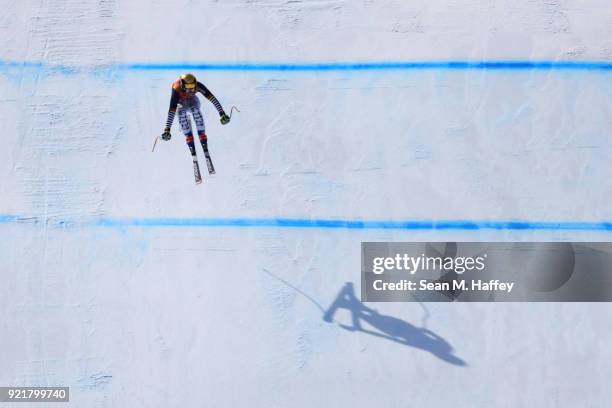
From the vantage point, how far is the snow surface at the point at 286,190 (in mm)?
3615

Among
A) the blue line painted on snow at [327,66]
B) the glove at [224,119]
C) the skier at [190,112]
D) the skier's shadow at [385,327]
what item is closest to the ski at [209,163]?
the skier at [190,112]

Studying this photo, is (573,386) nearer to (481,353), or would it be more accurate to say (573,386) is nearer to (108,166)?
(481,353)

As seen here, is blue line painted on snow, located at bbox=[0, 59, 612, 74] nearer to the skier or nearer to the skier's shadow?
the skier

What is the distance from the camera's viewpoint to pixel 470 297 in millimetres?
3658

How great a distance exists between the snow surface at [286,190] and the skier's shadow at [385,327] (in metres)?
0.02

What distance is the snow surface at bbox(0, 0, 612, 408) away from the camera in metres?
3.62

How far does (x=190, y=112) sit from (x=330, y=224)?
4.02 feet

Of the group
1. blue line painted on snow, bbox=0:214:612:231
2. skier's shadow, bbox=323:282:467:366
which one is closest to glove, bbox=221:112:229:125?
blue line painted on snow, bbox=0:214:612:231

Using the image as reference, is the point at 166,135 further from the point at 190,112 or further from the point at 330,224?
the point at 330,224

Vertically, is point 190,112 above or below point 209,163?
above

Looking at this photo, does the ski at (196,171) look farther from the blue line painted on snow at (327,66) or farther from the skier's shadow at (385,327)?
the skier's shadow at (385,327)

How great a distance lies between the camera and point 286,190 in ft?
12.0

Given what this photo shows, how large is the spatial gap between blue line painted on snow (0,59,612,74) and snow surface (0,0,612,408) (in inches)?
1.6

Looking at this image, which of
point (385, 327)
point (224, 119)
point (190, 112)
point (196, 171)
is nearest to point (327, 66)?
point (224, 119)
